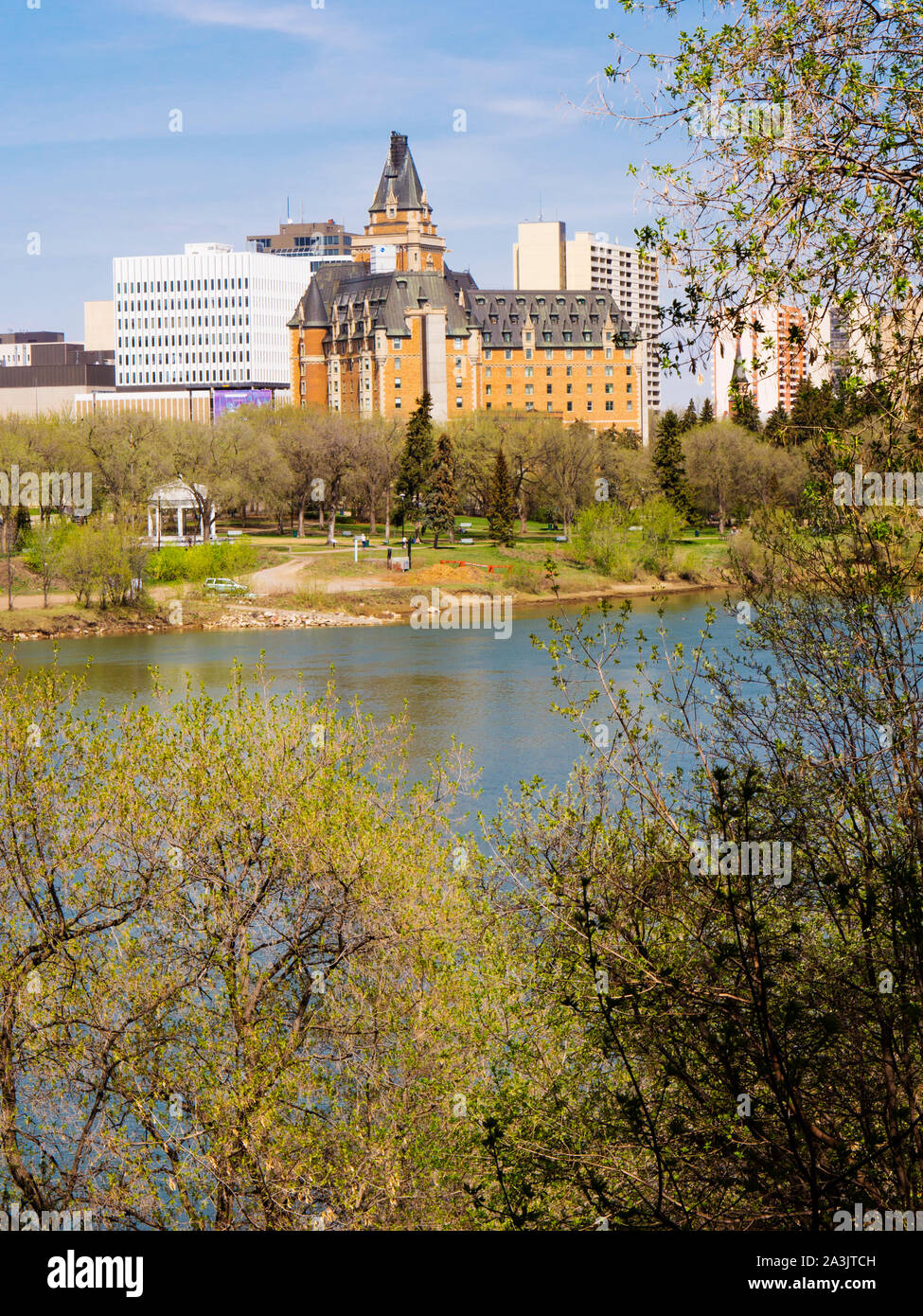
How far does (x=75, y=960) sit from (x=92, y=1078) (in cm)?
138

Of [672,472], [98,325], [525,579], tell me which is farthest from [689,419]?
[98,325]

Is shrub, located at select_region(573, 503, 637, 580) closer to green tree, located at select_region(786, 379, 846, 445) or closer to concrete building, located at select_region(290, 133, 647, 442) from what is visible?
concrete building, located at select_region(290, 133, 647, 442)

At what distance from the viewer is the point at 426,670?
4672 cm

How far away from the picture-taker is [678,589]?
7094 centimetres
